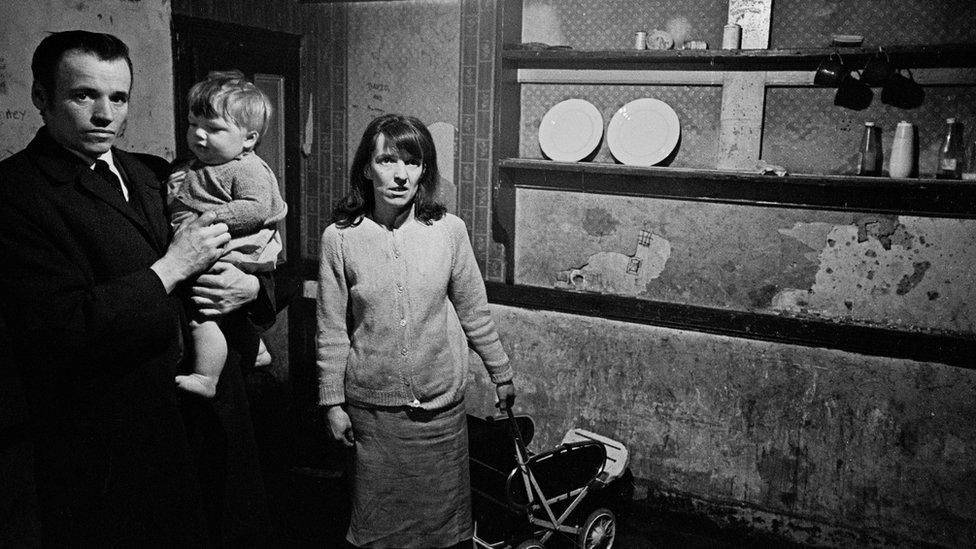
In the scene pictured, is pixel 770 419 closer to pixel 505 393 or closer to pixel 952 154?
pixel 952 154

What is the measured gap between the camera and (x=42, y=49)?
1770 mm

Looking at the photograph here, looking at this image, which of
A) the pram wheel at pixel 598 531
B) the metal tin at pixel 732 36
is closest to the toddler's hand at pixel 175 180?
the pram wheel at pixel 598 531

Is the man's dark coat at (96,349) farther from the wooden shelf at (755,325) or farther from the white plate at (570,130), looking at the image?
the white plate at (570,130)

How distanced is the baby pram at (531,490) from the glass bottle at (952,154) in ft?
7.53

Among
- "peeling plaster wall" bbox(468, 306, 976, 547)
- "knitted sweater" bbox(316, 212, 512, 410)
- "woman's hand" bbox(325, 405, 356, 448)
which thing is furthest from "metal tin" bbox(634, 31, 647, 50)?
"woman's hand" bbox(325, 405, 356, 448)

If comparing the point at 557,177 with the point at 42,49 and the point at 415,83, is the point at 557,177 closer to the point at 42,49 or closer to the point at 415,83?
the point at 415,83

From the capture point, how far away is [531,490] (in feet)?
10.1

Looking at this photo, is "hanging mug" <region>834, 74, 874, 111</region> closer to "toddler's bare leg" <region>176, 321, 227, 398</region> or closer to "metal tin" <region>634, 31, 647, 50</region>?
"metal tin" <region>634, 31, 647, 50</region>

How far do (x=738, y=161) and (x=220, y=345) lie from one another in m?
3.15

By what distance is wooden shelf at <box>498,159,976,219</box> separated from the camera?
364 cm

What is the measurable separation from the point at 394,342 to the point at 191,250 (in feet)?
2.52

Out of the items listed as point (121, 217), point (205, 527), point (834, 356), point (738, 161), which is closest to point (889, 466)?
point (834, 356)

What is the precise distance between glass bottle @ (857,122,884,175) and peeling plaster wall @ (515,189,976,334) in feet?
0.81

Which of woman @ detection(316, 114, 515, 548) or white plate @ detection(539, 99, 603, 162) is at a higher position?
white plate @ detection(539, 99, 603, 162)
